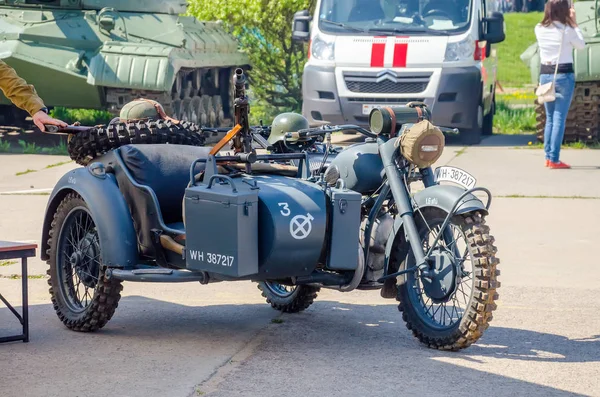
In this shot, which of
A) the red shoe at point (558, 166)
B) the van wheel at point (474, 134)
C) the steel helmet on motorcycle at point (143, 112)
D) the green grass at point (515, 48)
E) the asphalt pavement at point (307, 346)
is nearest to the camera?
the asphalt pavement at point (307, 346)

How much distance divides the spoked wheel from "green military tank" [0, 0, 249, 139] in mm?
9821

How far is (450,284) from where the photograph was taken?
19.0ft

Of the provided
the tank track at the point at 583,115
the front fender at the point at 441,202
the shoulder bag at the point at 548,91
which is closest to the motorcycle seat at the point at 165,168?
the front fender at the point at 441,202

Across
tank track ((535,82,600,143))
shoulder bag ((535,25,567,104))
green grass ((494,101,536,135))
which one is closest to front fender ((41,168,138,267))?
shoulder bag ((535,25,567,104))

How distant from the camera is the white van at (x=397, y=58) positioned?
15.8 m

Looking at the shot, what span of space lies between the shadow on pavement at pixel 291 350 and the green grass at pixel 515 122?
1232cm

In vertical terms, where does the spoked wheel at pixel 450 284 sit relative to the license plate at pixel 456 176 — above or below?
below

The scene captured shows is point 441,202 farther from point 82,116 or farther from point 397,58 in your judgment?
point 82,116

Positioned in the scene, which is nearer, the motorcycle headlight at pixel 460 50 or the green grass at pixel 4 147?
the motorcycle headlight at pixel 460 50

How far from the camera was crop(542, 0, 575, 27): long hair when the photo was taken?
43.2 ft

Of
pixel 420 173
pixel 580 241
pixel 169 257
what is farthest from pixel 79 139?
pixel 580 241

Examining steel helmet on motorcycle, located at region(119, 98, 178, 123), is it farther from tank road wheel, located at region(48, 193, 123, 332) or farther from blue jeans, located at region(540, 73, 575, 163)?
blue jeans, located at region(540, 73, 575, 163)

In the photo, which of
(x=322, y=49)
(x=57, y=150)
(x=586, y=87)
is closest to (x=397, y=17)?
(x=322, y=49)

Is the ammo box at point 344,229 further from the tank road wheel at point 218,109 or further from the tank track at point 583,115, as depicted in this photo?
the tank road wheel at point 218,109
